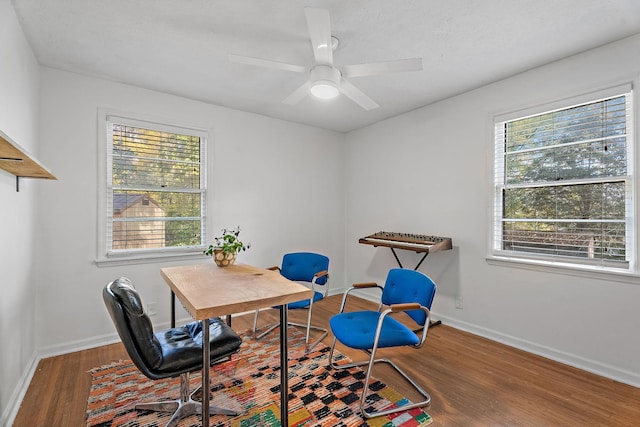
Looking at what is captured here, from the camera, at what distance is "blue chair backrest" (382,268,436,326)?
211 centimetres

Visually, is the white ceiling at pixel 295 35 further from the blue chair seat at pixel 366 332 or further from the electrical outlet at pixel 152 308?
the electrical outlet at pixel 152 308

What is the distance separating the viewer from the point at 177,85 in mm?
3047

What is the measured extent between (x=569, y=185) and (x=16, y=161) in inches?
152

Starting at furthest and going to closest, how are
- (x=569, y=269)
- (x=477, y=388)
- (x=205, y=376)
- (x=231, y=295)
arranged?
(x=569, y=269)
(x=477, y=388)
(x=231, y=295)
(x=205, y=376)

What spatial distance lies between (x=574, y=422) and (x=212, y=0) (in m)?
3.39

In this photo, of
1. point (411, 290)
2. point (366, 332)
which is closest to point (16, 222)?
point (366, 332)

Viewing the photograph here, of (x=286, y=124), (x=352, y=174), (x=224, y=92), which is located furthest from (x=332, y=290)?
(x=224, y=92)

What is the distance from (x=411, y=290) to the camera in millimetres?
2307

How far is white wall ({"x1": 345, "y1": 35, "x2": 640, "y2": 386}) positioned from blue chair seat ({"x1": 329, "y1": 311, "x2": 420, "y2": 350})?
1431 millimetres

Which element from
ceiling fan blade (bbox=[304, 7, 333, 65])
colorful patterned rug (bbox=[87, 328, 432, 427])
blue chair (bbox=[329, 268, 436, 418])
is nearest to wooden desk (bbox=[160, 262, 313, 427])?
colorful patterned rug (bbox=[87, 328, 432, 427])

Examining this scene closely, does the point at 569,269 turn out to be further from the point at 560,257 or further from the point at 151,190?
the point at 151,190

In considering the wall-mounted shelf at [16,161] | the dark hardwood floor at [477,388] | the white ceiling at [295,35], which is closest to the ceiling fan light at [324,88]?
the white ceiling at [295,35]

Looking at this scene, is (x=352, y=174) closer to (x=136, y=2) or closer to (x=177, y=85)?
(x=177, y=85)

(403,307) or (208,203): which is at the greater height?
(208,203)
